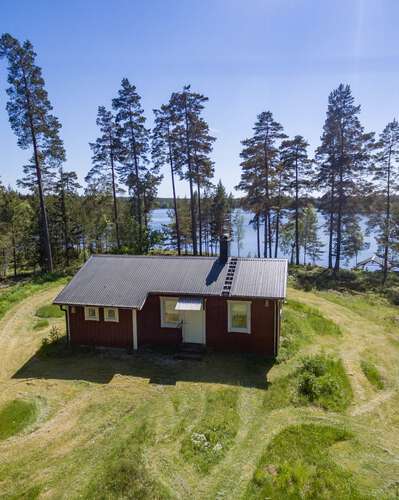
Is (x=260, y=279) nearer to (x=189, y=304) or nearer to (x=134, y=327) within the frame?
(x=189, y=304)

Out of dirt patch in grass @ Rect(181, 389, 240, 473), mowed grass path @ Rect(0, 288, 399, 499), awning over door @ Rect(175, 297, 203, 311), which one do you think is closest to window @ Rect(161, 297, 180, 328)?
awning over door @ Rect(175, 297, 203, 311)

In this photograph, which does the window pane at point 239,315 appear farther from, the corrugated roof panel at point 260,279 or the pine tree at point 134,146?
the pine tree at point 134,146

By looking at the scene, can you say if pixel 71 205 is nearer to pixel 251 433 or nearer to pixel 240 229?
pixel 251 433

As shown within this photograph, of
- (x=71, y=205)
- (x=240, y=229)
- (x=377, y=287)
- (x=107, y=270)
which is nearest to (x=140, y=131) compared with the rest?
(x=71, y=205)

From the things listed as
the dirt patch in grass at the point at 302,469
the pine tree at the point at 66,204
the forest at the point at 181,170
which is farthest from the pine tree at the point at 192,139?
the dirt patch in grass at the point at 302,469

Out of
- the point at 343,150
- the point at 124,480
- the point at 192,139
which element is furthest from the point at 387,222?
the point at 124,480
